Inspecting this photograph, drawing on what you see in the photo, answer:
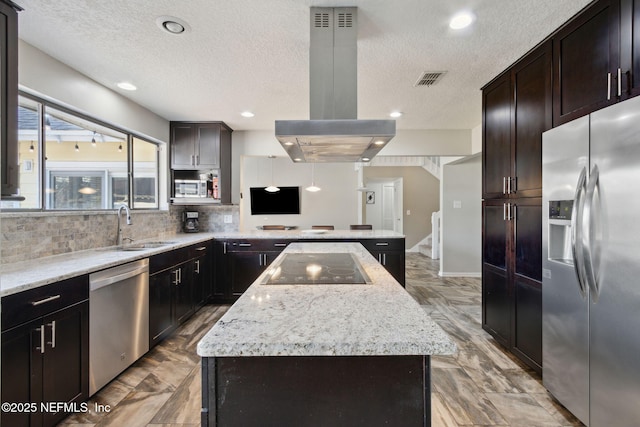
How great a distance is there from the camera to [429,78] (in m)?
2.79

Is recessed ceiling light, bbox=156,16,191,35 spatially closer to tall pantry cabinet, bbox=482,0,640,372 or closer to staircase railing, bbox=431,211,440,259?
tall pantry cabinet, bbox=482,0,640,372

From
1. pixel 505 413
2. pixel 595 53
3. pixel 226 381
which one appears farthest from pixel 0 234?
pixel 595 53

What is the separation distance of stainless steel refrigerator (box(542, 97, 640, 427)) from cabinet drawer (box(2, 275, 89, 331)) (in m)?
2.86

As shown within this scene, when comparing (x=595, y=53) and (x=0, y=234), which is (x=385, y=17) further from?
(x=0, y=234)

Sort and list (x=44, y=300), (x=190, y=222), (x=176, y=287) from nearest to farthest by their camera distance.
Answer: (x=44, y=300)
(x=176, y=287)
(x=190, y=222)

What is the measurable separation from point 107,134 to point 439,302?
14.5ft

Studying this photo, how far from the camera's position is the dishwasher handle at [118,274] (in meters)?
1.98

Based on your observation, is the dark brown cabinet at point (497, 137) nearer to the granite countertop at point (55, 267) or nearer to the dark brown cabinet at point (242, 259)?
the dark brown cabinet at point (242, 259)

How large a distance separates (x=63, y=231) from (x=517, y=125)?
3.81 m

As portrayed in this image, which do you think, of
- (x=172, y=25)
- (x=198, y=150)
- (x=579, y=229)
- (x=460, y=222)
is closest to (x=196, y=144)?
(x=198, y=150)

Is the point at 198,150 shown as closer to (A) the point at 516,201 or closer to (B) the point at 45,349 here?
(B) the point at 45,349

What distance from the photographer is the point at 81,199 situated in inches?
110

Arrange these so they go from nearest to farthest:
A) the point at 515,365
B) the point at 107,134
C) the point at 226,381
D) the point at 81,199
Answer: the point at 226,381 → the point at 515,365 → the point at 81,199 → the point at 107,134

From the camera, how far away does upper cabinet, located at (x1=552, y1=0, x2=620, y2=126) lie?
161cm
